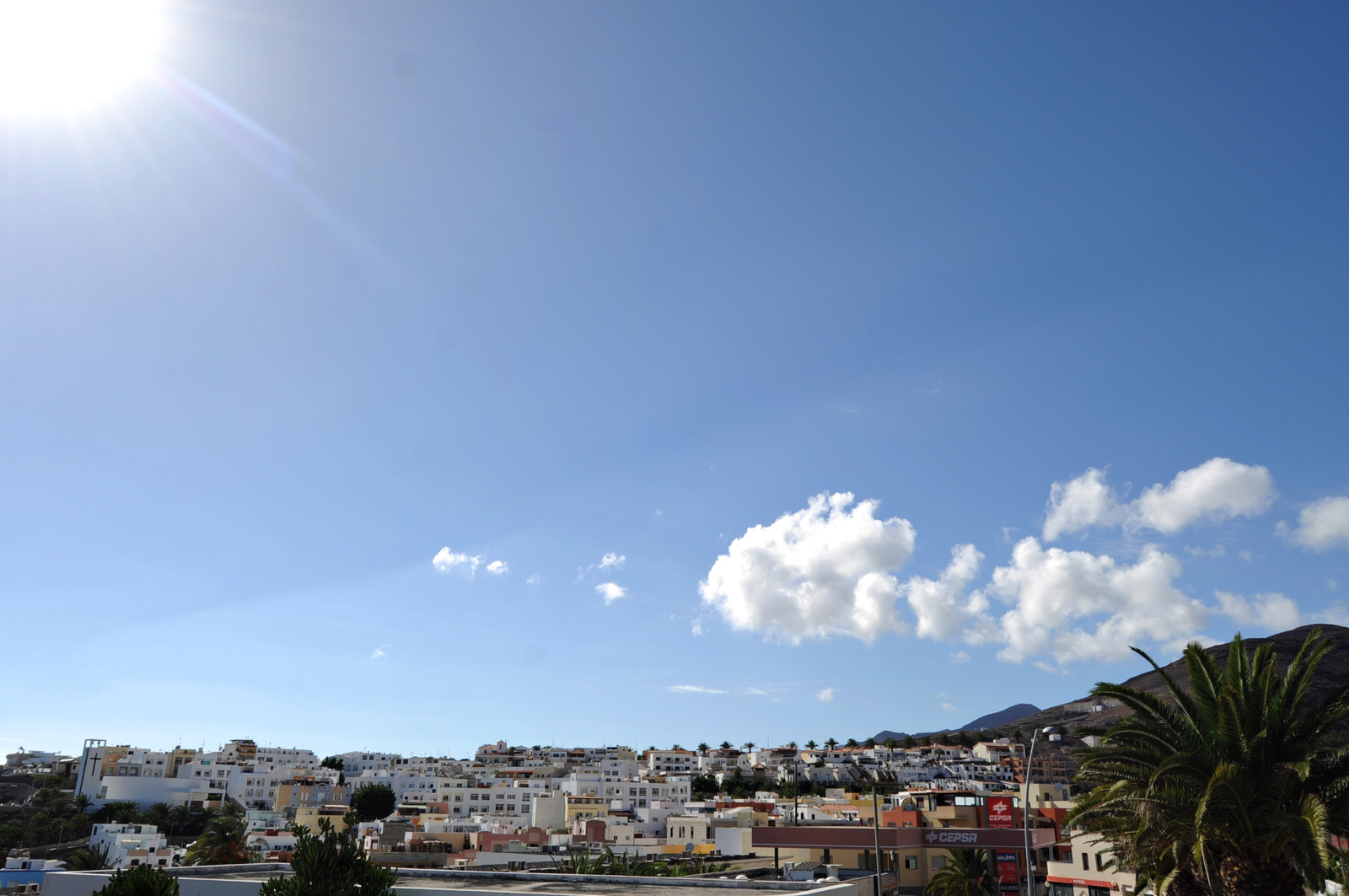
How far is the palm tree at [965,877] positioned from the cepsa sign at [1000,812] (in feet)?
7.33

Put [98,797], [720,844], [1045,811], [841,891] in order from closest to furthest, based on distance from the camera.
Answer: [841,891] → [1045,811] → [720,844] → [98,797]

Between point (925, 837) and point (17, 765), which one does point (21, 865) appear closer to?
point (925, 837)

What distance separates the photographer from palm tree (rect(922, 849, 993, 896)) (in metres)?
54.8

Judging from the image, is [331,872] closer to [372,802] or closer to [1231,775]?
[1231,775]

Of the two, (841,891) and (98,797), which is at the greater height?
(841,891)

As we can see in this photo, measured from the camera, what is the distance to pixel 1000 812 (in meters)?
55.8

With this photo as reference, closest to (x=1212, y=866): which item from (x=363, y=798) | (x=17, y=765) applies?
(x=363, y=798)

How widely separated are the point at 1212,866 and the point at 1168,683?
176 inches

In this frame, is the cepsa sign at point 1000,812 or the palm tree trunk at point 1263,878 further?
the cepsa sign at point 1000,812

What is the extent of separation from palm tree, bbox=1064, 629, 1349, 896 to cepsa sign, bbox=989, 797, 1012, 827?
34.6m

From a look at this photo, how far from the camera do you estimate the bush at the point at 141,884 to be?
19.8m

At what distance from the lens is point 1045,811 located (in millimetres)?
58719

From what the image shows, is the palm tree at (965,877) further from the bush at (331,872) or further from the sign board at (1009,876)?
the bush at (331,872)

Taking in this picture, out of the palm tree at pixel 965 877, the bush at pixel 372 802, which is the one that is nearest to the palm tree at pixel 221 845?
the palm tree at pixel 965 877
